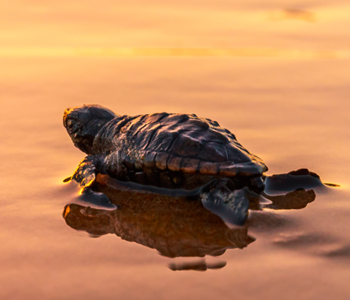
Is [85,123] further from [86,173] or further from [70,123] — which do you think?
[86,173]

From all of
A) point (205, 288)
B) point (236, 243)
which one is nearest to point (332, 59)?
point (236, 243)

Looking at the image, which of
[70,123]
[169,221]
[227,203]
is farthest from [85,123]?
[227,203]

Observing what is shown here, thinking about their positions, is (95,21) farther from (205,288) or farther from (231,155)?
(205,288)

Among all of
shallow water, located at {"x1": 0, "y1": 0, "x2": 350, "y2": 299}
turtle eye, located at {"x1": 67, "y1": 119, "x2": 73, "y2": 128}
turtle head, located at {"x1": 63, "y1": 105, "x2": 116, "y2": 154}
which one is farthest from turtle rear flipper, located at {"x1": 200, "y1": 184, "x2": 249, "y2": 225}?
turtle eye, located at {"x1": 67, "y1": 119, "x2": 73, "y2": 128}

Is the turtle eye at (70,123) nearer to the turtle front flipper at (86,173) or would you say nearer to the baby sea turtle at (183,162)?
the baby sea turtle at (183,162)

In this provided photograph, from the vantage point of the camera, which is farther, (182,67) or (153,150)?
(182,67)

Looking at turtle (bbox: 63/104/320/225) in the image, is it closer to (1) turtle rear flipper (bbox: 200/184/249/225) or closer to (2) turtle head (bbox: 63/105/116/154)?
(1) turtle rear flipper (bbox: 200/184/249/225)
